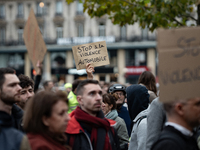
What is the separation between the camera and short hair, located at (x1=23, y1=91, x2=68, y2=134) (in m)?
2.04

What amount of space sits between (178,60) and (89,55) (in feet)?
7.66

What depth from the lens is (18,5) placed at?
34.2 m

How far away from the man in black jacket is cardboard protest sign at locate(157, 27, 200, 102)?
0.29 ft

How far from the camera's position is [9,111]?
2855 mm

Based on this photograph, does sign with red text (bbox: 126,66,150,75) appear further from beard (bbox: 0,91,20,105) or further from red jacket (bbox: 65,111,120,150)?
beard (bbox: 0,91,20,105)

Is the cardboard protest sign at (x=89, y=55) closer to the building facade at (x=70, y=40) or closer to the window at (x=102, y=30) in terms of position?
the building facade at (x=70, y=40)

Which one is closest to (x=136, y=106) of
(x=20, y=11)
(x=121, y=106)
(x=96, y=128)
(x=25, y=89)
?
(x=96, y=128)

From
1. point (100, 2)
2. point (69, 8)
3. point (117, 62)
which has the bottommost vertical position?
point (117, 62)

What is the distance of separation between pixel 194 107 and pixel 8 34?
34.5m

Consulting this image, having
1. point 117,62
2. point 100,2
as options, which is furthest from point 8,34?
point 100,2

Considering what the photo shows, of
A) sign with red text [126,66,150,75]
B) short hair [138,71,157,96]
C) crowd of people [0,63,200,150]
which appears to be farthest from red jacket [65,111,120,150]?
sign with red text [126,66,150,75]

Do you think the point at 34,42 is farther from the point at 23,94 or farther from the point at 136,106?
the point at 136,106

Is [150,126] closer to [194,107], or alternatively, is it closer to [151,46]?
[194,107]

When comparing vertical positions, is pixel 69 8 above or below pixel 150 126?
above
